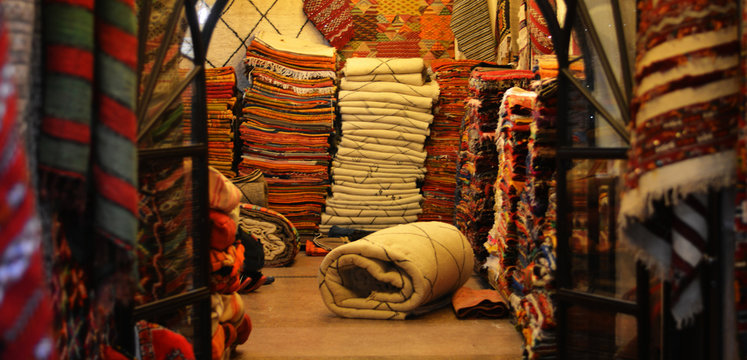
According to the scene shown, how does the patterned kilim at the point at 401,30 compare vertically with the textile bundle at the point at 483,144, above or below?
above

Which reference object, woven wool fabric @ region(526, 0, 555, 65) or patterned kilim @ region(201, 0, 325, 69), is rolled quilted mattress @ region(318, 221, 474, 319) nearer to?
woven wool fabric @ region(526, 0, 555, 65)

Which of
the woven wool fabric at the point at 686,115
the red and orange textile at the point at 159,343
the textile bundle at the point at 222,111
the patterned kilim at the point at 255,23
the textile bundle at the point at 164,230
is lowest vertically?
the red and orange textile at the point at 159,343

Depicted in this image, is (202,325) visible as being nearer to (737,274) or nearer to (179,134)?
(179,134)

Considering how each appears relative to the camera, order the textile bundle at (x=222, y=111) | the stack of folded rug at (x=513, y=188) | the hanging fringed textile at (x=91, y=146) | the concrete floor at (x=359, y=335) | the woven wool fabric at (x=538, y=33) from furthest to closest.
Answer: the textile bundle at (x=222, y=111) → the woven wool fabric at (x=538, y=33) → the stack of folded rug at (x=513, y=188) → the concrete floor at (x=359, y=335) → the hanging fringed textile at (x=91, y=146)

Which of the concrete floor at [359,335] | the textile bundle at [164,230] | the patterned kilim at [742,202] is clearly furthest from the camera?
the concrete floor at [359,335]

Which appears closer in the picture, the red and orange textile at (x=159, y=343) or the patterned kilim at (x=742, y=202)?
the patterned kilim at (x=742, y=202)

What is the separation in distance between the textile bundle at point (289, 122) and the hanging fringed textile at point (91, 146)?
13.8 feet

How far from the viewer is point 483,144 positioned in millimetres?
4109

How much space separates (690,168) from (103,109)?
1.12 meters

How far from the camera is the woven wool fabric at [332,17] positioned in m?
6.03

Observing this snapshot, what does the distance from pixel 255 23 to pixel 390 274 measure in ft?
12.0

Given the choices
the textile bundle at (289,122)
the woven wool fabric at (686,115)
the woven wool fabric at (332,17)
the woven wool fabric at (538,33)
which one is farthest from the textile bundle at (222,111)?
the woven wool fabric at (686,115)

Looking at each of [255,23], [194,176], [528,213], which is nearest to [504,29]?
[255,23]

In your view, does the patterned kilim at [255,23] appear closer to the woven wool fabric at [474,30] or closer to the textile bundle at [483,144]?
the woven wool fabric at [474,30]
